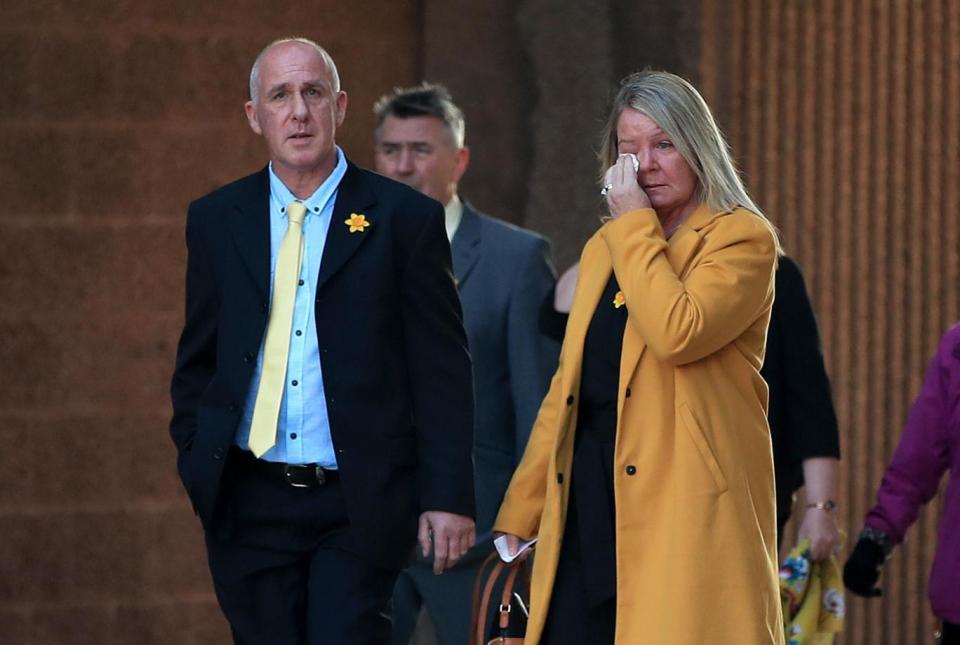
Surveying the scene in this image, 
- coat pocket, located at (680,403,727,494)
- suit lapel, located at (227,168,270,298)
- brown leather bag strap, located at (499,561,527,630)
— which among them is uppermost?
suit lapel, located at (227,168,270,298)

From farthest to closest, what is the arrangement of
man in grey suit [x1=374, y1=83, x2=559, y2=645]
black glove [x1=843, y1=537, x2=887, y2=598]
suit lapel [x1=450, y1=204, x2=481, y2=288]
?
suit lapel [x1=450, y1=204, x2=481, y2=288]
man in grey suit [x1=374, y1=83, x2=559, y2=645]
black glove [x1=843, y1=537, x2=887, y2=598]

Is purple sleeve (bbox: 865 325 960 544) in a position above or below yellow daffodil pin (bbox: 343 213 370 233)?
below

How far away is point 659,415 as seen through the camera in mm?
5336

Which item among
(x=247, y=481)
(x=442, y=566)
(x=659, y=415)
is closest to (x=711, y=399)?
(x=659, y=415)

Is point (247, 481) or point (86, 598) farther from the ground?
point (247, 481)

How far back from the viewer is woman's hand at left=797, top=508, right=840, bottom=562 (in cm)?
670

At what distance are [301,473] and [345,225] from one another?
655mm

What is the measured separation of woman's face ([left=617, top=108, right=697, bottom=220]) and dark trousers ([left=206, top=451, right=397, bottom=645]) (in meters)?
1.11

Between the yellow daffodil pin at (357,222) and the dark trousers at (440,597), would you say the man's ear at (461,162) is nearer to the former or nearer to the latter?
the dark trousers at (440,597)

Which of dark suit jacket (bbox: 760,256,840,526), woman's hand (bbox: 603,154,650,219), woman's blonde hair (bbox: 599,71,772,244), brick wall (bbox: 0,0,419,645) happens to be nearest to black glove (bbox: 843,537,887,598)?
dark suit jacket (bbox: 760,256,840,526)

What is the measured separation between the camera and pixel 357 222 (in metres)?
5.81

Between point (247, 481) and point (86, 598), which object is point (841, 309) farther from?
point (247, 481)

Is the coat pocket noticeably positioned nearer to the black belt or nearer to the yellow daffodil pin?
the black belt

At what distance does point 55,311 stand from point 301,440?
3.24 meters
